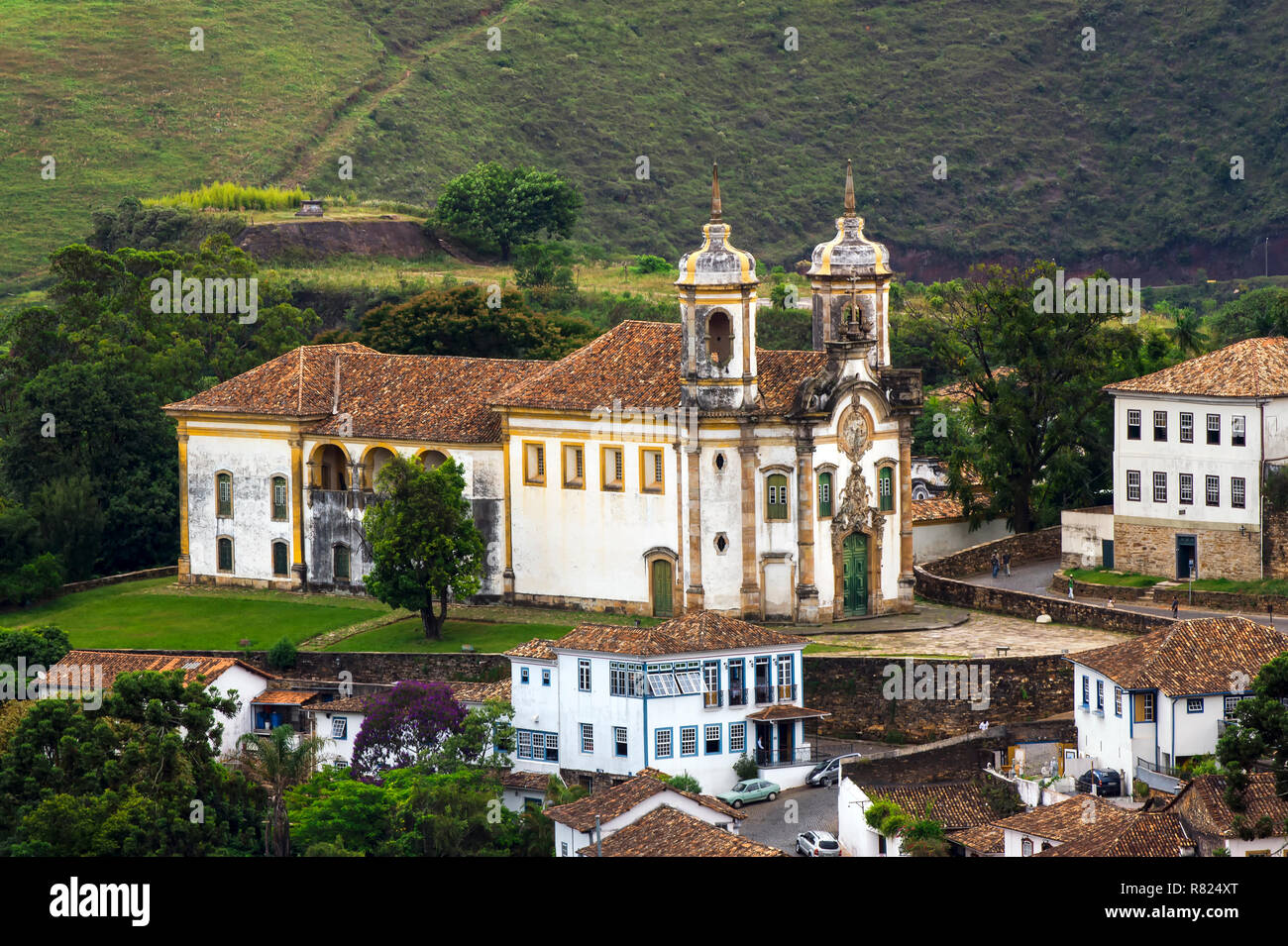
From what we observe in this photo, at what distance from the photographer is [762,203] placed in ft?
487

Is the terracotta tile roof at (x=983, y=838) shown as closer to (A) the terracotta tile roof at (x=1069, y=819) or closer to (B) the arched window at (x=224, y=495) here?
(A) the terracotta tile roof at (x=1069, y=819)

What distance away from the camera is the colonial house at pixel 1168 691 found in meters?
50.5

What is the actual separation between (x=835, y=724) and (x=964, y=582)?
9.89 metres

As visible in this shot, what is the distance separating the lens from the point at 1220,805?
42.1 metres

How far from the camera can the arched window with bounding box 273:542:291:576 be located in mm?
69938

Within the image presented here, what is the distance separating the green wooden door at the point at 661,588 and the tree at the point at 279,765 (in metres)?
10.5

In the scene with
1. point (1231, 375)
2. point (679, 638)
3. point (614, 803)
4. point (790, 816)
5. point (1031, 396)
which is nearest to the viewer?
point (614, 803)

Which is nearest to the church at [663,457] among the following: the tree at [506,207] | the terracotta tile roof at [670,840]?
the terracotta tile roof at [670,840]

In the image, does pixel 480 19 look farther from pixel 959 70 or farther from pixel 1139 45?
pixel 1139 45

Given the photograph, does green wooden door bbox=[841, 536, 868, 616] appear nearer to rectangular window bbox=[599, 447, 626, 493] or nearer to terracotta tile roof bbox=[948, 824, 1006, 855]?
rectangular window bbox=[599, 447, 626, 493]

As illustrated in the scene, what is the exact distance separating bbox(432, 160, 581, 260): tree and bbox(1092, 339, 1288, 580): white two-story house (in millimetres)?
51829

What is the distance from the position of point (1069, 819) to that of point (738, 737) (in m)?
11.5

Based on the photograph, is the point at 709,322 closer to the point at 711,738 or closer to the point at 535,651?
the point at 535,651

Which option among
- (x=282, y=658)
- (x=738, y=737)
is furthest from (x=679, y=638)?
(x=282, y=658)
